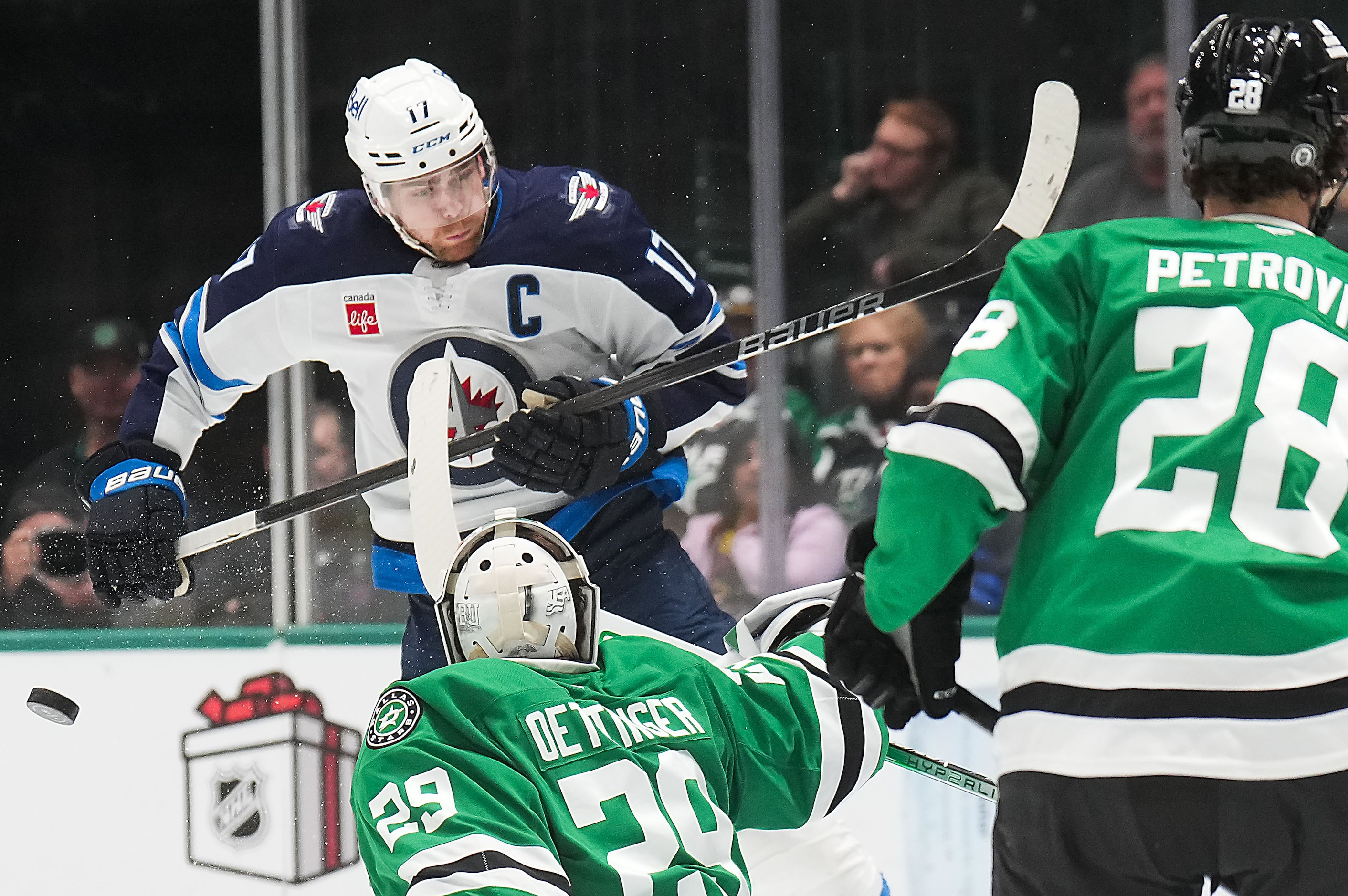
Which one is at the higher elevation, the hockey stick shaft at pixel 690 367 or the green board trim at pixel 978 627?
the hockey stick shaft at pixel 690 367

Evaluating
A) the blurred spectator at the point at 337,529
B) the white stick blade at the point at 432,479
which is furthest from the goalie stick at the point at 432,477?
the blurred spectator at the point at 337,529

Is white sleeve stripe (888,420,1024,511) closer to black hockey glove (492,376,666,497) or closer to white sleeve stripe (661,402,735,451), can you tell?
black hockey glove (492,376,666,497)

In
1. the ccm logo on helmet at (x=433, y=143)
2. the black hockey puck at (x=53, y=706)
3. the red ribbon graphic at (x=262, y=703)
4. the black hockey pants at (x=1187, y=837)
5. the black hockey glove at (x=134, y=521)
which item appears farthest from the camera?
the red ribbon graphic at (x=262, y=703)

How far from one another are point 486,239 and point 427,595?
0.57 metres

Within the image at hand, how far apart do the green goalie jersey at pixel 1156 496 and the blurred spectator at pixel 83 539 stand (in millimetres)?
2588

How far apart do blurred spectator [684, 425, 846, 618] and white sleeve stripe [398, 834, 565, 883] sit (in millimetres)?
2449

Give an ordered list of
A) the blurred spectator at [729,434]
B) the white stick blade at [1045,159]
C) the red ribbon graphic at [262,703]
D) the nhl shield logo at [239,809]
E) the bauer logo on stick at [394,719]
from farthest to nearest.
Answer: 1. the blurred spectator at [729,434]
2. the red ribbon graphic at [262,703]
3. the nhl shield logo at [239,809]
4. the white stick blade at [1045,159]
5. the bauer logo on stick at [394,719]

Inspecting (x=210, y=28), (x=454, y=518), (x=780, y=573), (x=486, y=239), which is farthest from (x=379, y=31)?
(x=454, y=518)

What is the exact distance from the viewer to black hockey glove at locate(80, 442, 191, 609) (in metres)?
2.74

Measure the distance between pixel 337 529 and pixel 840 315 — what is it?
2060mm

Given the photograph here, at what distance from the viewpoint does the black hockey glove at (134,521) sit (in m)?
2.74

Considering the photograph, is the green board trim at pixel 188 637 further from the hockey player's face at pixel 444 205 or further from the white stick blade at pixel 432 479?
the hockey player's face at pixel 444 205

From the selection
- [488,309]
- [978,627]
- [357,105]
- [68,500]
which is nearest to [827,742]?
[488,309]

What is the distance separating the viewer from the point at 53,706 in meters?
3.04
